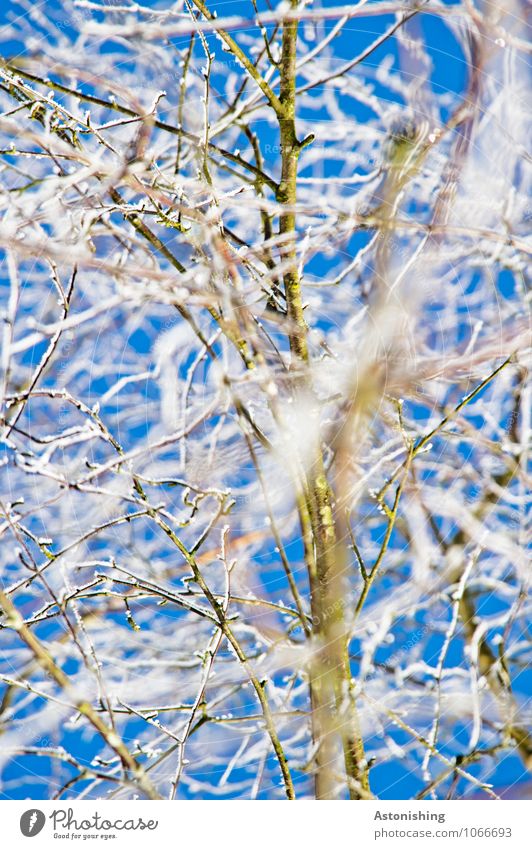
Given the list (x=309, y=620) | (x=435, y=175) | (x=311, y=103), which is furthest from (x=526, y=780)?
(x=311, y=103)

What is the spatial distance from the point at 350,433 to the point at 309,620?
275 mm

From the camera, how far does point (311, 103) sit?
1.19 metres

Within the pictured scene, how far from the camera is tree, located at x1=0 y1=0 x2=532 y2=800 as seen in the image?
86cm

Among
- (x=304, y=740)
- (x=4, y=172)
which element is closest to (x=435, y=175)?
(x=4, y=172)

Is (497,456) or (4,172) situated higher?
(4,172)

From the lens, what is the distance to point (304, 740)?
1.06 meters

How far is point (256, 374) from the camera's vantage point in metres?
0.88

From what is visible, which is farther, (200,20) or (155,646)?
(155,646)

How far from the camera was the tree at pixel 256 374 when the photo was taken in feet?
2.83

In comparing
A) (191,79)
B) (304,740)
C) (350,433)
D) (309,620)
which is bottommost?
(304,740)

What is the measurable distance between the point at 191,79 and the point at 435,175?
17.0 inches
